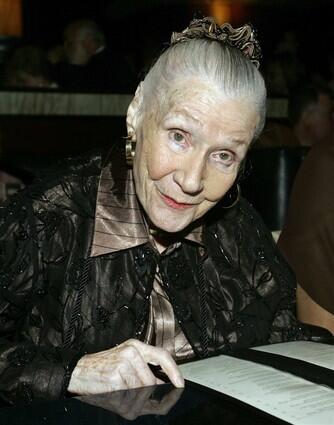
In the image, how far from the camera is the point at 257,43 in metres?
1.86

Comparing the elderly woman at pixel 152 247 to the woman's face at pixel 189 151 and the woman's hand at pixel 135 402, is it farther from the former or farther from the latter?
the woman's hand at pixel 135 402

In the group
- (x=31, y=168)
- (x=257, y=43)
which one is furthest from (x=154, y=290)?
(x=31, y=168)

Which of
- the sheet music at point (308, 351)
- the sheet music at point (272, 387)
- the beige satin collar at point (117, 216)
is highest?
the beige satin collar at point (117, 216)

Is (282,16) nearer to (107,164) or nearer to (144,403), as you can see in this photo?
(107,164)

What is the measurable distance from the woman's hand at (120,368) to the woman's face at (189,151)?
383 millimetres

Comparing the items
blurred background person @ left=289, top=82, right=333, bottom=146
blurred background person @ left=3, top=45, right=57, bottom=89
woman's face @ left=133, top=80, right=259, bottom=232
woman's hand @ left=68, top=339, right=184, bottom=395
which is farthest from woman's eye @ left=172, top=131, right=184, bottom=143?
blurred background person @ left=3, top=45, right=57, bottom=89

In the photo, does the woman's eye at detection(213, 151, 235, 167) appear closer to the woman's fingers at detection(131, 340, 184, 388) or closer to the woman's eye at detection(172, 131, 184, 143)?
the woman's eye at detection(172, 131, 184, 143)

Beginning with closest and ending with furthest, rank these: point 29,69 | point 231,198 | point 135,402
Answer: point 135,402 < point 231,198 < point 29,69

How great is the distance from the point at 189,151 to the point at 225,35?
0.29 meters

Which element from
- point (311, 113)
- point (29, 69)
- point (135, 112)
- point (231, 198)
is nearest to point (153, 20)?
point (29, 69)

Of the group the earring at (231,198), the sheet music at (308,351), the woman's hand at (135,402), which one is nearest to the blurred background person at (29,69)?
the earring at (231,198)

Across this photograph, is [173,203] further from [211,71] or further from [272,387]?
[272,387]

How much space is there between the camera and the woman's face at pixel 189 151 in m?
1.73

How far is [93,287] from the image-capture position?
185 cm
